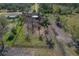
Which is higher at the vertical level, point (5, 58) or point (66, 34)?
point (66, 34)

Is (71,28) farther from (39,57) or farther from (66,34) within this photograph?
(39,57)

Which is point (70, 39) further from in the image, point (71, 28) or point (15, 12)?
point (15, 12)

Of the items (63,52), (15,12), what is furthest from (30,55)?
(15,12)

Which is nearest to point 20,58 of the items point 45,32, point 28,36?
point 28,36

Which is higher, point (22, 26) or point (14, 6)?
point (14, 6)

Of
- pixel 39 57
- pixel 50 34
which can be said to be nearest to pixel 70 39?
pixel 50 34

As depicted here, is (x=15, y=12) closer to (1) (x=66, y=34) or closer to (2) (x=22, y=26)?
(2) (x=22, y=26)

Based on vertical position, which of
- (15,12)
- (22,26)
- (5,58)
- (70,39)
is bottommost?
(5,58)
